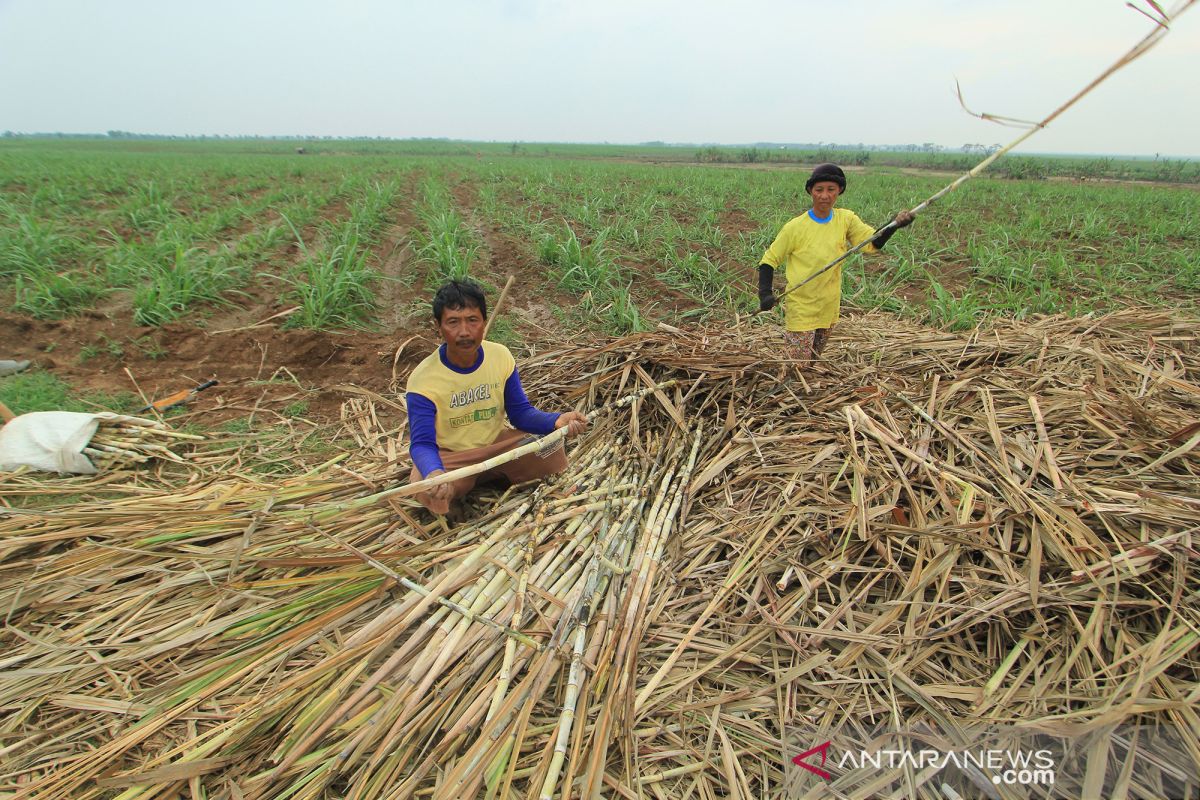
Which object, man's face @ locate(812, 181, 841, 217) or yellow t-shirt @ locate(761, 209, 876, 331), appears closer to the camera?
man's face @ locate(812, 181, 841, 217)

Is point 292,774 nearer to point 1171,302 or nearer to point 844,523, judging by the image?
point 844,523

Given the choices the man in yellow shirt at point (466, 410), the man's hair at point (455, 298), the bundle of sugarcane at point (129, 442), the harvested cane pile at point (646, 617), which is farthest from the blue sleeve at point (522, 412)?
the bundle of sugarcane at point (129, 442)

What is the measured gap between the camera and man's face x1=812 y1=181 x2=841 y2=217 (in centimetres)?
290

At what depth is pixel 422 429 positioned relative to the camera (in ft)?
6.75

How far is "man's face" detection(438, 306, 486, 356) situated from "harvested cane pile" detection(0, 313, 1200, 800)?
653mm

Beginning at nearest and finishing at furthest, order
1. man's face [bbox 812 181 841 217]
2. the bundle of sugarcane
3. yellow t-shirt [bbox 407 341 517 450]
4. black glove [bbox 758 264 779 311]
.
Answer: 1. yellow t-shirt [bbox 407 341 517 450]
2. the bundle of sugarcane
3. man's face [bbox 812 181 841 217]
4. black glove [bbox 758 264 779 311]

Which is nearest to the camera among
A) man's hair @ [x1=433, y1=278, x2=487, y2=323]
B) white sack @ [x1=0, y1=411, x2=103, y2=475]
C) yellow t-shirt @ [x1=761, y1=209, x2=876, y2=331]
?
man's hair @ [x1=433, y1=278, x2=487, y2=323]

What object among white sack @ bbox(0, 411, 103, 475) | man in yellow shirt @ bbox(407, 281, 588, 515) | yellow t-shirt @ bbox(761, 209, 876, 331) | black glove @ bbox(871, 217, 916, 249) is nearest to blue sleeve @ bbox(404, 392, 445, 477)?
A: man in yellow shirt @ bbox(407, 281, 588, 515)

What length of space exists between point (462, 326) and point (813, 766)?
5.59 ft

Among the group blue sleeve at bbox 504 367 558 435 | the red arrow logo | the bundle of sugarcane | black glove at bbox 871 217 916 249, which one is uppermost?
black glove at bbox 871 217 916 249

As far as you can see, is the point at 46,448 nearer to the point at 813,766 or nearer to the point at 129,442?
the point at 129,442

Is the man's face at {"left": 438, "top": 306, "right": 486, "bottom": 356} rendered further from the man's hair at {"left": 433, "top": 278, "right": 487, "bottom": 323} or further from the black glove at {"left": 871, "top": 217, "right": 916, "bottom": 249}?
the black glove at {"left": 871, "top": 217, "right": 916, "bottom": 249}

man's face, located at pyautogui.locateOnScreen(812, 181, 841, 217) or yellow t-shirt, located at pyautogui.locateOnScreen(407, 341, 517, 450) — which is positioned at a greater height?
man's face, located at pyautogui.locateOnScreen(812, 181, 841, 217)

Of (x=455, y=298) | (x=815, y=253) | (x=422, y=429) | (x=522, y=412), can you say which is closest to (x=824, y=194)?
(x=815, y=253)
